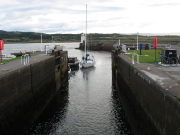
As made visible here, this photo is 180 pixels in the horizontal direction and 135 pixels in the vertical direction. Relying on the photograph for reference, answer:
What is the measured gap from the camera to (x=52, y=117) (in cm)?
1736

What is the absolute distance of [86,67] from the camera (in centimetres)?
4538

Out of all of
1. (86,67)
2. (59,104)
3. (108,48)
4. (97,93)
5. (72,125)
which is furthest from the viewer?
(108,48)

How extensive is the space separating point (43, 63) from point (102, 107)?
276 inches

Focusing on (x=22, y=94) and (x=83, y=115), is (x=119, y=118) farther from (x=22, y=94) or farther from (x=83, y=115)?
(x=22, y=94)

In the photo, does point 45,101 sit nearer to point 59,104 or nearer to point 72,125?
point 59,104

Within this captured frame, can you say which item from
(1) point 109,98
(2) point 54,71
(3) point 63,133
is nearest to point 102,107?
(1) point 109,98

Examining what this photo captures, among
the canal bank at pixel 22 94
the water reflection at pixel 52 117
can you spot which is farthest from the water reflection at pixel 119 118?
the canal bank at pixel 22 94

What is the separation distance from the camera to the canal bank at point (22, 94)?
11.3 meters

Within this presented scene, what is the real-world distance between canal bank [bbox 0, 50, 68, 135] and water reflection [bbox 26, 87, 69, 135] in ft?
1.40

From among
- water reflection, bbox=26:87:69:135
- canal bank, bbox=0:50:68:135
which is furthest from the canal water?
canal bank, bbox=0:50:68:135

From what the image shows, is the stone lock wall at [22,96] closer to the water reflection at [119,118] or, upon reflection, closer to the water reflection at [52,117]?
the water reflection at [52,117]

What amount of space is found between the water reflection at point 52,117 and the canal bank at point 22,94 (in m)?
0.43

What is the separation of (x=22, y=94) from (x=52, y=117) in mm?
4328

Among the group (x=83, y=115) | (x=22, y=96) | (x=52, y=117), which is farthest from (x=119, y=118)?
(x=22, y=96)
